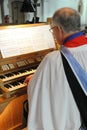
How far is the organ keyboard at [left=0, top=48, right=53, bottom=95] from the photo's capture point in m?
1.88

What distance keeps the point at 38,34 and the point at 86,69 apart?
117 centimetres

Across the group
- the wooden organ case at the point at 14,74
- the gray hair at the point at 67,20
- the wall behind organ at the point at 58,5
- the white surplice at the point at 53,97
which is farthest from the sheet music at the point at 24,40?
the wall behind organ at the point at 58,5

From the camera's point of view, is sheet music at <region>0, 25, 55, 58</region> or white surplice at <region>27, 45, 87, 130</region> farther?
sheet music at <region>0, 25, 55, 58</region>

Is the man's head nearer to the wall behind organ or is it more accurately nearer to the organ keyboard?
the organ keyboard

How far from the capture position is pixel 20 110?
231cm

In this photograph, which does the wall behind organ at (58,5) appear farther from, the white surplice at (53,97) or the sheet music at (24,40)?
the white surplice at (53,97)

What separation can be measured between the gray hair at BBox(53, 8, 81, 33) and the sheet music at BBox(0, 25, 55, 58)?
2.89 feet

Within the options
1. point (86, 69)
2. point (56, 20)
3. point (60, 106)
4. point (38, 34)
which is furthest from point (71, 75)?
point (38, 34)

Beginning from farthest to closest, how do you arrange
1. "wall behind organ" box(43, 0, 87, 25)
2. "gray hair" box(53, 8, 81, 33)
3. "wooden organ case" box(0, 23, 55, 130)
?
"wall behind organ" box(43, 0, 87, 25), "wooden organ case" box(0, 23, 55, 130), "gray hair" box(53, 8, 81, 33)

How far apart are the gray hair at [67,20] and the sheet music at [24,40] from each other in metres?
0.88

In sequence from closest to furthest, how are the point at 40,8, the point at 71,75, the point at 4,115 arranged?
the point at 71,75 < the point at 4,115 < the point at 40,8

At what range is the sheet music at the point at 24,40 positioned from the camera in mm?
2023

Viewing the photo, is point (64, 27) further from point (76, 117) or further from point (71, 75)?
point (76, 117)

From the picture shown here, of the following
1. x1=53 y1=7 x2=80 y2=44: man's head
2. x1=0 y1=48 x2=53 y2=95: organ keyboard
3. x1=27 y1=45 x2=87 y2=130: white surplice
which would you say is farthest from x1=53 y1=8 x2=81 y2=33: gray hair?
x1=0 y1=48 x2=53 y2=95: organ keyboard
